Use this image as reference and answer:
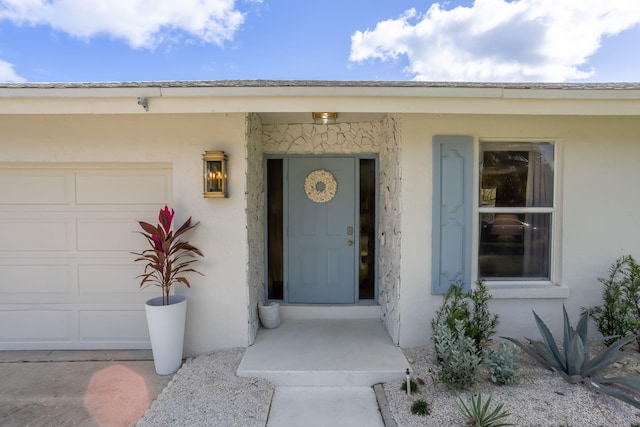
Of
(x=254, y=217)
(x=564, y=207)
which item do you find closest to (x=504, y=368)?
(x=564, y=207)

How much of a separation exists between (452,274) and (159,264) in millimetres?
3310

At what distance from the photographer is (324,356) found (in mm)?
3590

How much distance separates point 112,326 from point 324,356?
8.89 ft

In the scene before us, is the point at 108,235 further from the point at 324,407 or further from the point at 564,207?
the point at 564,207

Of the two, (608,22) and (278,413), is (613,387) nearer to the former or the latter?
(278,413)

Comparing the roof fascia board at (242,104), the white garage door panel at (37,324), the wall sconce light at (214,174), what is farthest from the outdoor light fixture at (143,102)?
the white garage door panel at (37,324)

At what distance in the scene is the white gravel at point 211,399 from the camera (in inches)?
105

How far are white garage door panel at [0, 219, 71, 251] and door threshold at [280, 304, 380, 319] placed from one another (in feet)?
9.75

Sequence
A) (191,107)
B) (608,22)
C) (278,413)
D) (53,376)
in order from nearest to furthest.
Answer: (278,413) < (191,107) < (53,376) < (608,22)

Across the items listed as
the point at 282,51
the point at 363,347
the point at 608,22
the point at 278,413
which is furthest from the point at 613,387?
the point at 282,51

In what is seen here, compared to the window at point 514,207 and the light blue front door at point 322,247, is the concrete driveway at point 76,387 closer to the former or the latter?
the light blue front door at point 322,247

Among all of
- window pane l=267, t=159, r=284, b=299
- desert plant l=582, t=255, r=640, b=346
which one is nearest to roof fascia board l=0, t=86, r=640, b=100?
window pane l=267, t=159, r=284, b=299

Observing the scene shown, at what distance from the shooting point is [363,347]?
3.82 meters

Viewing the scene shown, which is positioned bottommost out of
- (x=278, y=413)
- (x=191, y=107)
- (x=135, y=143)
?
(x=278, y=413)
